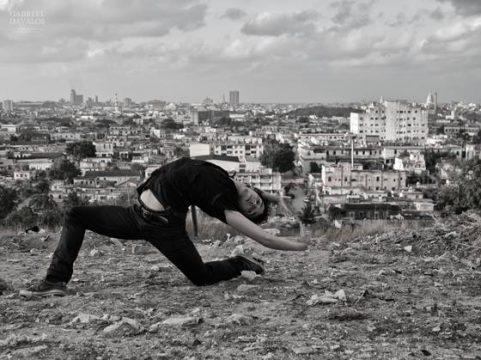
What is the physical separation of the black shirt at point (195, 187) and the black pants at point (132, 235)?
0.39ft

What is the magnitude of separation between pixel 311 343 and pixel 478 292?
1.37 meters

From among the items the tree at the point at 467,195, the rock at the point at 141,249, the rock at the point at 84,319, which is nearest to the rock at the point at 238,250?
the rock at the point at 141,249

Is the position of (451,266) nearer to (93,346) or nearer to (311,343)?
(311,343)

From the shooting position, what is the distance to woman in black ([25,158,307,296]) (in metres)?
3.17

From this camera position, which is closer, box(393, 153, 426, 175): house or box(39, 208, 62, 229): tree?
box(39, 208, 62, 229): tree

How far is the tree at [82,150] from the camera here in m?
63.7

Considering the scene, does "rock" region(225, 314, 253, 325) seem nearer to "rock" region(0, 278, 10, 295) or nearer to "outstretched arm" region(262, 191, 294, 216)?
"outstretched arm" region(262, 191, 294, 216)

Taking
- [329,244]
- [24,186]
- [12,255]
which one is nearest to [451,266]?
[329,244]

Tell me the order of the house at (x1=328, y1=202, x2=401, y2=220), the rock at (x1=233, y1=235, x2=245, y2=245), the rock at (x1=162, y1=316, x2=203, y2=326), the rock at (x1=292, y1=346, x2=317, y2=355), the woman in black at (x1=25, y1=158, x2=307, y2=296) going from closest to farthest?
the rock at (x1=292, y1=346, x2=317, y2=355), the rock at (x1=162, y1=316, x2=203, y2=326), the woman in black at (x1=25, y1=158, x2=307, y2=296), the rock at (x1=233, y1=235, x2=245, y2=245), the house at (x1=328, y1=202, x2=401, y2=220)

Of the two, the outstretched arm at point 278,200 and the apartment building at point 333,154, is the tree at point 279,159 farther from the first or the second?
the outstretched arm at point 278,200

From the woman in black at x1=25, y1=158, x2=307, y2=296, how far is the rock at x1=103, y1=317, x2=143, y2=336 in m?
0.62

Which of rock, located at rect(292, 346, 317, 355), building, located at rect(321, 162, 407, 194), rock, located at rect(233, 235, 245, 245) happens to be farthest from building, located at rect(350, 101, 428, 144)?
rock, located at rect(292, 346, 317, 355)

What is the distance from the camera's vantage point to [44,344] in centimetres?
271

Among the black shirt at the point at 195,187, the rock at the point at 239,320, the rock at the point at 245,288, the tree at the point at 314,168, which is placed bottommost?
the tree at the point at 314,168
